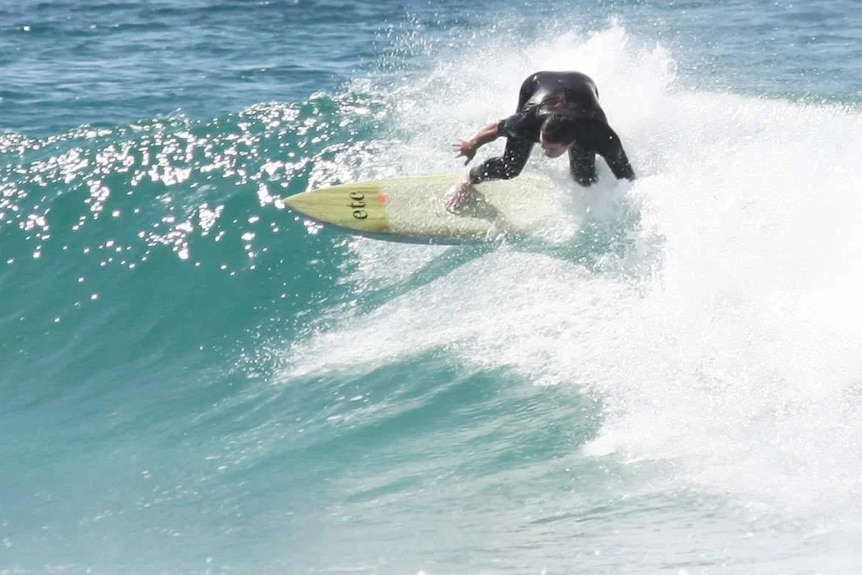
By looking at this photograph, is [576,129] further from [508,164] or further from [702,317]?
[702,317]

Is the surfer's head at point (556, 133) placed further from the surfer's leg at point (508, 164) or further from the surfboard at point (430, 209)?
the surfboard at point (430, 209)

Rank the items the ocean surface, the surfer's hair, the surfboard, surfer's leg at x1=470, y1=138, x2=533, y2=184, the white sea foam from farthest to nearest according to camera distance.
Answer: the surfboard → surfer's leg at x1=470, y1=138, x2=533, y2=184 → the surfer's hair → the white sea foam → the ocean surface

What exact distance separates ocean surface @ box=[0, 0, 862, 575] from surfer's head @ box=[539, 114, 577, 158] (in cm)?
58

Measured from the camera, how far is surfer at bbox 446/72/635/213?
24.5 feet

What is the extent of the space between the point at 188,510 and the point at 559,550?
2138 mm

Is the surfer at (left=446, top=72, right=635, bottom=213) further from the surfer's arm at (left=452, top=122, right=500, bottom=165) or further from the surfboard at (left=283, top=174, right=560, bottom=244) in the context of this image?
the surfboard at (left=283, top=174, right=560, bottom=244)

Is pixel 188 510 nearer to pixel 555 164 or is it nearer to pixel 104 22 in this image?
pixel 555 164

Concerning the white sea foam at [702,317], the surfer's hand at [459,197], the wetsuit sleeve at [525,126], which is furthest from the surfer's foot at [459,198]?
the wetsuit sleeve at [525,126]

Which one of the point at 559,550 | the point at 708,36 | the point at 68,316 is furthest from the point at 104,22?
the point at 559,550

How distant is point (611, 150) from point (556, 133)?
48cm

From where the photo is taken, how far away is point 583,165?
7.70 m

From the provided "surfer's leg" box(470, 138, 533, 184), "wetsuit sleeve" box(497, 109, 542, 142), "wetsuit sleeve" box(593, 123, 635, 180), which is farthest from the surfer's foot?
"wetsuit sleeve" box(593, 123, 635, 180)

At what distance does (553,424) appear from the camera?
6.12m

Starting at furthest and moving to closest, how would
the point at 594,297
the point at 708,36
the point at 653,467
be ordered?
the point at 708,36, the point at 594,297, the point at 653,467
